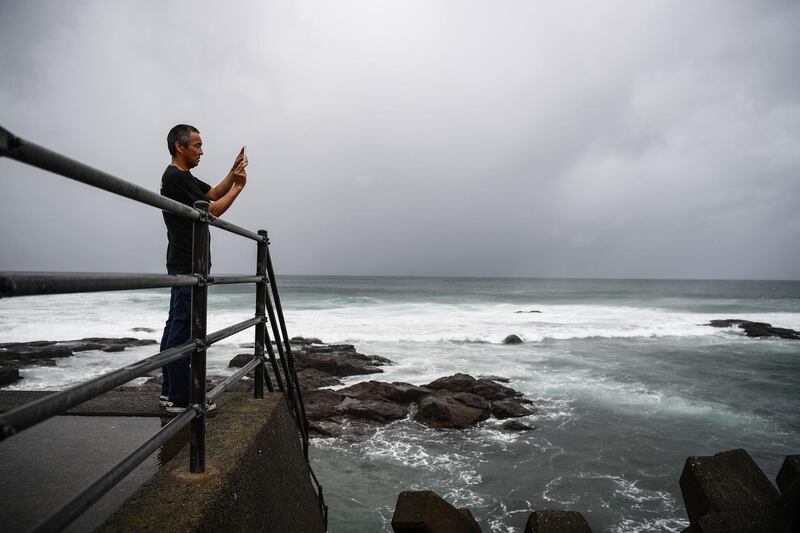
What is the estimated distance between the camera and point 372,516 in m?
5.71

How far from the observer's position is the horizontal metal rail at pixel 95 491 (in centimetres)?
87

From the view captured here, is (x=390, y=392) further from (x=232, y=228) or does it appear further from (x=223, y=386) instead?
(x=232, y=228)

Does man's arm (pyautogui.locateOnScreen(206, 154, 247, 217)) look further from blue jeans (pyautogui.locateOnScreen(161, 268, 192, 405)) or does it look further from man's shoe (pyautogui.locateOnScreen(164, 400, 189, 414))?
man's shoe (pyautogui.locateOnScreen(164, 400, 189, 414))

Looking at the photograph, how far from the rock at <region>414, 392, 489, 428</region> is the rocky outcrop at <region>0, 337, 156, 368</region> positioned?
12.5 m

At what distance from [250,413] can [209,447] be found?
18.1 inches

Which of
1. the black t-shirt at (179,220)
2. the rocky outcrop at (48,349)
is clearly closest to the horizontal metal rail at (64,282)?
the black t-shirt at (179,220)

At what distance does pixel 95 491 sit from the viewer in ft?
3.32

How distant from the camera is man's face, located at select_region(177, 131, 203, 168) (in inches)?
107

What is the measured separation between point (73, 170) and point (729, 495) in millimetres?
4720

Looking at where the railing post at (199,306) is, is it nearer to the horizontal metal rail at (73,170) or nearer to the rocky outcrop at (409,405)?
the horizontal metal rail at (73,170)

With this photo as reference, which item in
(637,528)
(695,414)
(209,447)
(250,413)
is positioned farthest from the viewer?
(695,414)

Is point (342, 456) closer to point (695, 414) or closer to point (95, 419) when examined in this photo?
point (95, 419)

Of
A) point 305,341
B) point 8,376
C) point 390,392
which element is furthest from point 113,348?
point 390,392

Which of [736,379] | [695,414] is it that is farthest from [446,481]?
[736,379]
